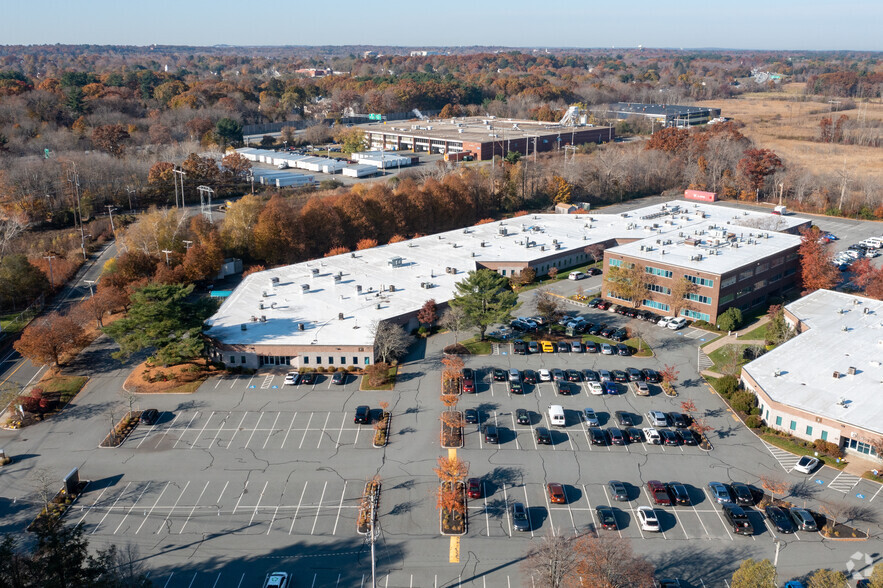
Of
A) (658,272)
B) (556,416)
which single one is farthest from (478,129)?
(556,416)

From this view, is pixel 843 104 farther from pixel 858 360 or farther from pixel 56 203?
pixel 56 203

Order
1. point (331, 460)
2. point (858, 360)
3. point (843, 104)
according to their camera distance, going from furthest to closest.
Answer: point (843, 104), point (858, 360), point (331, 460)

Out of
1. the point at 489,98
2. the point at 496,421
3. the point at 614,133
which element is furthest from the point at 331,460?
the point at 489,98

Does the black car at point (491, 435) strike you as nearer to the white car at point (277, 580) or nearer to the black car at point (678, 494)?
the black car at point (678, 494)

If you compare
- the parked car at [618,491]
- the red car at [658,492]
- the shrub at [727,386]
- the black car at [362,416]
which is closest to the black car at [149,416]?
the black car at [362,416]

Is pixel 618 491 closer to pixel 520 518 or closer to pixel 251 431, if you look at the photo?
pixel 520 518

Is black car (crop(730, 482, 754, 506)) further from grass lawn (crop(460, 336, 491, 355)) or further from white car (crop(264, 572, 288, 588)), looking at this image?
white car (crop(264, 572, 288, 588))
